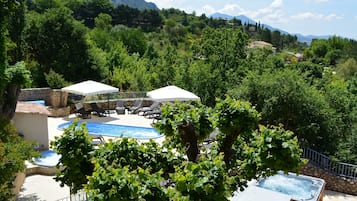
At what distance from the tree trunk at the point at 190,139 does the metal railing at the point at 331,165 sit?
10227 mm

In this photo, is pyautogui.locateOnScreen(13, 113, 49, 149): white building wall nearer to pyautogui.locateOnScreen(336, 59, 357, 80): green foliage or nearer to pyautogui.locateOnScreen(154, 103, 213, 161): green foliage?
pyautogui.locateOnScreen(154, 103, 213, 161): green foliage

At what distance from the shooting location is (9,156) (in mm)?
8688

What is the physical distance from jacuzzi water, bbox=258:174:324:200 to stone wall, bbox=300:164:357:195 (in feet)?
2.75

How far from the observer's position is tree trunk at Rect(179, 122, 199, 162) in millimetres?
7456

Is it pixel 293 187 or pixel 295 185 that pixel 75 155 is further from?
pixel 295 185

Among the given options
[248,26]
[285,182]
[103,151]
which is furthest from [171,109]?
[248,26]

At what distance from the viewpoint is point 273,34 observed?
134m

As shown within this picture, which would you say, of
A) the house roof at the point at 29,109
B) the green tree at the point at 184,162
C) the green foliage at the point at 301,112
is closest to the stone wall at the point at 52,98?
the house roof at the point at 29,109

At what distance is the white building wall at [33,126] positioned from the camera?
15.3m

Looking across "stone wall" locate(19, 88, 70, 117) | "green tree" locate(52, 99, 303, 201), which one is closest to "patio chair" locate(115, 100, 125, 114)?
"stone wall" locate(19, 88, 70, 117)

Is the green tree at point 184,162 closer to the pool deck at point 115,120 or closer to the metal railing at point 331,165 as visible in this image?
the metal railing at point 331,165

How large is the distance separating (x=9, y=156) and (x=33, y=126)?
711 cm

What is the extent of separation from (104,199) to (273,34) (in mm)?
137368

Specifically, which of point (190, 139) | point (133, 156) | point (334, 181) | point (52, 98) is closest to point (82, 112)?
point (52, 98)
